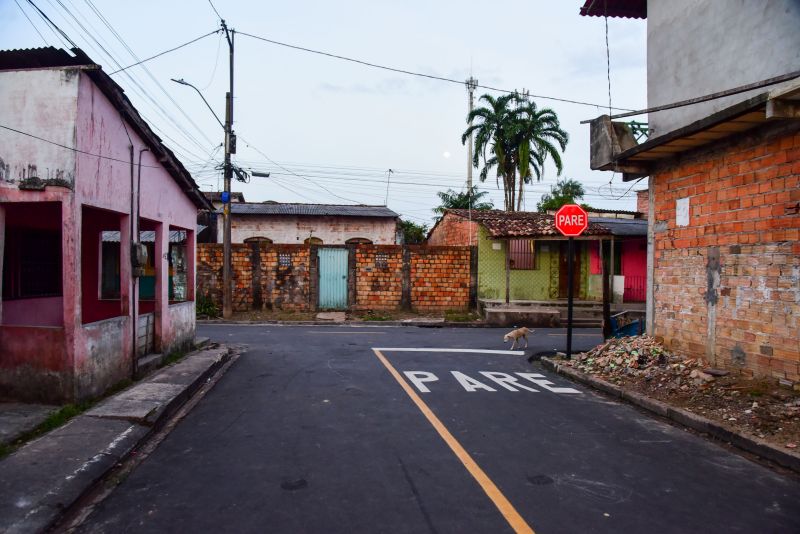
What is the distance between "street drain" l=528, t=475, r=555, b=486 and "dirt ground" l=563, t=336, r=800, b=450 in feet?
8.78

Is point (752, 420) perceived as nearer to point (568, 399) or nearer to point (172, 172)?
point (568, 399)

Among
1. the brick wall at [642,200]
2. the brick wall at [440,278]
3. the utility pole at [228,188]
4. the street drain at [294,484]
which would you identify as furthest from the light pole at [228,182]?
the brick wall at [642,200]

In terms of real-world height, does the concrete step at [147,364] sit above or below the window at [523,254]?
below

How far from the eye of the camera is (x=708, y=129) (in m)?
7.55

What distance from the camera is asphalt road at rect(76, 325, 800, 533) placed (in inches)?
149

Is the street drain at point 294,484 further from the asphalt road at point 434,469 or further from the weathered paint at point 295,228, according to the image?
the weathered paint at point 295,228

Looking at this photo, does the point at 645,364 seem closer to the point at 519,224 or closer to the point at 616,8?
the point at 616,8

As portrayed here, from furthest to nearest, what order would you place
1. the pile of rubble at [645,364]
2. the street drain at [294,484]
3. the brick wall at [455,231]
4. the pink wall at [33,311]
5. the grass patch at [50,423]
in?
the brick wall at [455,231], the pink wall at [33,311], the pile of rubble at [645,364], the grass patch at [50,423], the street drain at [294,484]

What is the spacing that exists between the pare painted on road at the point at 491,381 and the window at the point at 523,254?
41.5ft

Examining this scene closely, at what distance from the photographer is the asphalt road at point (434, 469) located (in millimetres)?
3781

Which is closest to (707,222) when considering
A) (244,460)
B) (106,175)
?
(244,460)

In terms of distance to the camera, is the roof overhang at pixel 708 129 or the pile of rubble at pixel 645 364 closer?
the roof overhang at pixel 708 129

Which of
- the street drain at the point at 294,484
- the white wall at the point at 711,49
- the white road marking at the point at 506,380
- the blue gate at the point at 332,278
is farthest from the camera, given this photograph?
the blue gate at the point at 332,278

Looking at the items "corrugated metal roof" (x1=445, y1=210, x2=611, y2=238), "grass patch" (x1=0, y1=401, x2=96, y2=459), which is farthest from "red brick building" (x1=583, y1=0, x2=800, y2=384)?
"corrugated metal roof" (x1=445, y1=210, x2=611, y2=238)
